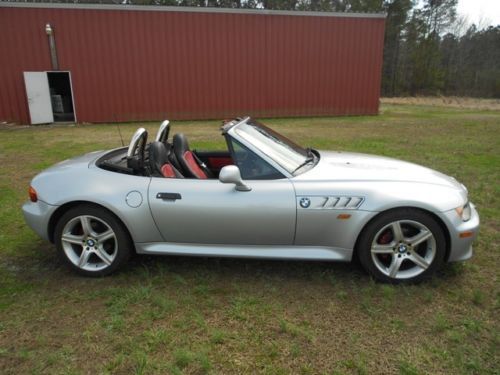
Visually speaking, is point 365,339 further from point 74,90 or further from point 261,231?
point 74,90

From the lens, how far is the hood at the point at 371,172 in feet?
10.1

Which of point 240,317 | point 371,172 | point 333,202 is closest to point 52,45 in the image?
point 371,172

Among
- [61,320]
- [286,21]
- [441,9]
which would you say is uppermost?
[441,9]

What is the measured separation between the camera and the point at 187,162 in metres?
3.54

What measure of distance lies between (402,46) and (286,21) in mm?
36285

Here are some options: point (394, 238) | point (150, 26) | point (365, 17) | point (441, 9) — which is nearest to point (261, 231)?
point (394, 238)

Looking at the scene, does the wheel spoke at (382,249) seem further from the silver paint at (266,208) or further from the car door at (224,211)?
the car door at (224,211)

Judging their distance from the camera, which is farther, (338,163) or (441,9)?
(441,9)

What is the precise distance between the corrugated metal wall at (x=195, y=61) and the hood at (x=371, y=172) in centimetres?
1338

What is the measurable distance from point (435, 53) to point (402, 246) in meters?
49.6

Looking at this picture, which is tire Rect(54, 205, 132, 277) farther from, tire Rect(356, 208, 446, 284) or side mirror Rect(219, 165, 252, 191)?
tire Rect(356, 208, 446, 284)

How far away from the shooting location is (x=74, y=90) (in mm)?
15156

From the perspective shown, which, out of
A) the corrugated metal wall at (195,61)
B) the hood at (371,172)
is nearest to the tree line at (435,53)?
the corrugated metal wall at (195,61)

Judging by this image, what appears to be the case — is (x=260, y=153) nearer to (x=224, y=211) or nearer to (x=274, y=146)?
(x=274, y=146)
